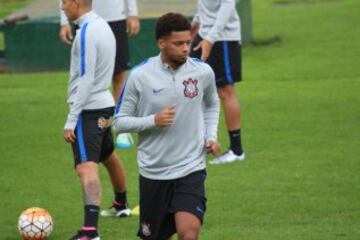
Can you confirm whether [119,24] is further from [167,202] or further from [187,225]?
[187,225]

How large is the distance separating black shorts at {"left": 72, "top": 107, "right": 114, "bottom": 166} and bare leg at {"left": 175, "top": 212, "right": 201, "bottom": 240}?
1.64 m

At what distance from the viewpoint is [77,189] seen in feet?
36.7

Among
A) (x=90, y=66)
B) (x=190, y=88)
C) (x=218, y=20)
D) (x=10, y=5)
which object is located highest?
(x=190, y=88)

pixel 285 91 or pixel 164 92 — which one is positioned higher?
pixel 164 92

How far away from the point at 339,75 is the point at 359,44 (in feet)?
10.1

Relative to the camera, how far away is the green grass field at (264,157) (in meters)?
9.75

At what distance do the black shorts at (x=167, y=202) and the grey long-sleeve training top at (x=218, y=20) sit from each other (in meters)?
4.17

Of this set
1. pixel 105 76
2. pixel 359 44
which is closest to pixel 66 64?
pixel 359 44

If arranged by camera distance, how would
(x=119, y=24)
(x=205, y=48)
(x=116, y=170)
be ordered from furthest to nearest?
(x=119, y=24) → (x=205, y=48) → (x=116, y=170)

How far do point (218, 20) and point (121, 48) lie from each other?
1.57 m

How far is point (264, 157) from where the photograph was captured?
12.3 meters

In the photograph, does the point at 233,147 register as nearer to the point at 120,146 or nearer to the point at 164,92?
the point at 120,146

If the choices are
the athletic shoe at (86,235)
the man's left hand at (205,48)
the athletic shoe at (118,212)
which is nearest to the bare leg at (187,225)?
the athletic shoe at (86,235)

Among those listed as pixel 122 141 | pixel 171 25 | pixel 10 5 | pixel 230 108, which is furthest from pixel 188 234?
pixel 10 5
